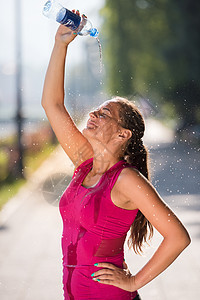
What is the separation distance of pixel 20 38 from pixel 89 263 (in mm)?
7780

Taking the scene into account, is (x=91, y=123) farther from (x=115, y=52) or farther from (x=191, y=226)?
(x=115, y=52)

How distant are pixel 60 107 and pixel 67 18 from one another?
318 mm

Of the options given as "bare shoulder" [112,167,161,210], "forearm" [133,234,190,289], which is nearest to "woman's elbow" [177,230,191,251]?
"forearm" [133,234,190,289]

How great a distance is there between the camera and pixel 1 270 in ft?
12.8

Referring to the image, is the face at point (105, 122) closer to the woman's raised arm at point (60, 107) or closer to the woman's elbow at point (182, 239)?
the woman's raised arm at point (60, 107)

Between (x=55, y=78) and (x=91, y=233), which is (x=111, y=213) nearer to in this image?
(x=91, y=233)

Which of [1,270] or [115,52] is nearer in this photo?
[1,270]

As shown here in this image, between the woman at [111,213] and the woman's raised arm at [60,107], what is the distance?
0.16ft

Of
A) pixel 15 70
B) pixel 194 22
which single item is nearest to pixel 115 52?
pixel 194 22

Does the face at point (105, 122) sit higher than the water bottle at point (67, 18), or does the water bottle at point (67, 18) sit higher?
the water bottle at point (67, 18)

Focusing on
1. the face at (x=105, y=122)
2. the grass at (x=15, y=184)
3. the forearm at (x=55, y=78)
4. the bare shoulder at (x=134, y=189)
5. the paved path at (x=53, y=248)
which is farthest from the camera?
the grass at (x=15, y=184)

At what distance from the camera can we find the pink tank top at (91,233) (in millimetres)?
1527

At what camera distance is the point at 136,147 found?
5.53 feet

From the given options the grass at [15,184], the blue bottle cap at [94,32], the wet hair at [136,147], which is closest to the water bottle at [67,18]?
the blue bottle cap at [94,32]
